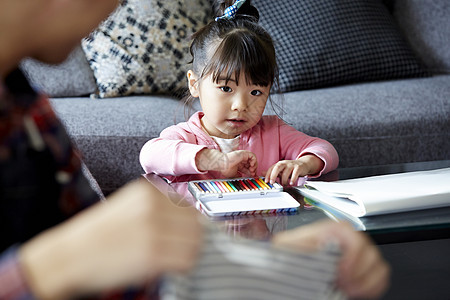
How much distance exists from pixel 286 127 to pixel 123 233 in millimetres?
1244

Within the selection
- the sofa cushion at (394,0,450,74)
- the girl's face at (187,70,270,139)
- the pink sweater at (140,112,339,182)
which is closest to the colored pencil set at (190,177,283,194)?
the pink sweater at (140,112,339,182)

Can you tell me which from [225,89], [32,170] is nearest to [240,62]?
[225,89]

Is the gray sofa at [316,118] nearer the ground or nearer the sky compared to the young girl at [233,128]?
nearer the ground

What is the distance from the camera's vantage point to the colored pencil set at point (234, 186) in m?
1.19

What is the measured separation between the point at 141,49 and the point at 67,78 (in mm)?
294

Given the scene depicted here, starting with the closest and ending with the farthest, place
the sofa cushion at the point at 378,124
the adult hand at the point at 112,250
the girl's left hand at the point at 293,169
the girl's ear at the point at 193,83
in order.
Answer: the adult hand at the point at 112,250
the girl's left hand at the point at 293,169
the girl's ear at the point at 193,83
the sofa cushion at the point at 378,124

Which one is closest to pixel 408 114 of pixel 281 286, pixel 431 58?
pixel 431 58

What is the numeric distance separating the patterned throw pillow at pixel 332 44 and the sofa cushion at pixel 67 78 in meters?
0.73

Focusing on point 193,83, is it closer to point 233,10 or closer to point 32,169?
point 233,10

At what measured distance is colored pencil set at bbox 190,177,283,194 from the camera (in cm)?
119

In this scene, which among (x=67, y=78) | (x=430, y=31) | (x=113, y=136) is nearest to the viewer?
(x=113, y=136)

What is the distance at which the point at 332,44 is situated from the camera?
232 centimetres

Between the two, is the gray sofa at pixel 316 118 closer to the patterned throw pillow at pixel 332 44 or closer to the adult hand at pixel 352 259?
the patterned throw pillow at pixel 332 44

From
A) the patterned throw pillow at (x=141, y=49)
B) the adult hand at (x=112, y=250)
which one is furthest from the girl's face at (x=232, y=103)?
the adult hand at (x=112, y=250)
